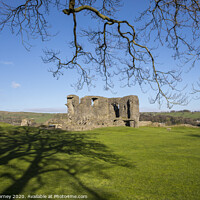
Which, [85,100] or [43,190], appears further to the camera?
[85,100]

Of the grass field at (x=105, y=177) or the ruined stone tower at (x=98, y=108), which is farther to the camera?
the ruined stone tower at (x=98, y=108)

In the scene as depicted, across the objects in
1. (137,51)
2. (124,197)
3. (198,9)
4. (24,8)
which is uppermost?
(24,8)

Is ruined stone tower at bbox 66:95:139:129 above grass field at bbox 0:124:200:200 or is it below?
above

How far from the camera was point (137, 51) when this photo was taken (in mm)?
6777

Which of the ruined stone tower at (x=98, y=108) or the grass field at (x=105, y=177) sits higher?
the ruined stone tower at (x=98, y=108)

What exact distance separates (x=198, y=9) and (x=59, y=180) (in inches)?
231

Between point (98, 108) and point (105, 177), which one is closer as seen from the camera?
point (105, 177)

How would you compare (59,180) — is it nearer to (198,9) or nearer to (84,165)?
(84,165)

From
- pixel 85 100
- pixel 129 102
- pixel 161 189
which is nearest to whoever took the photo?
pixel 161 189

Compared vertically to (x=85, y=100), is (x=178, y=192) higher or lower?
lower

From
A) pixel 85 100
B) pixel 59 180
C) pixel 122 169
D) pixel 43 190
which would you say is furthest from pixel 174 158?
pixel 85 100

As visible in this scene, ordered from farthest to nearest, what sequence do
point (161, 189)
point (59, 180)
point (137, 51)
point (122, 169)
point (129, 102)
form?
point (129, 102), point (137, 51), point (122, 169), point (59, 180), point (161, 189)

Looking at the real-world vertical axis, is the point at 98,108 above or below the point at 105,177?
above

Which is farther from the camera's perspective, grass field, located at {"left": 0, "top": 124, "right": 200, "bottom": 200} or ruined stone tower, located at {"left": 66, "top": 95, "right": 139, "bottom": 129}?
ruined stone tower, located at {"left": 66, "top": 95, "right": 139, "bottom": 129}
